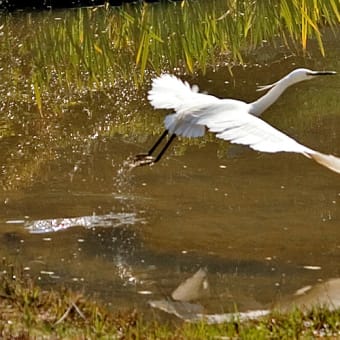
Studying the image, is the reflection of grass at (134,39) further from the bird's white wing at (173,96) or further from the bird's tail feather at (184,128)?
the bird's tail feather at (184,128)

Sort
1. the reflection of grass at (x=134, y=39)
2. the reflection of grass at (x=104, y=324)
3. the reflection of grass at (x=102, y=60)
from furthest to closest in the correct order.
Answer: the reflection of grass at (x=134, y=39) < the reflection of grass at (x=102, y=60) < the reflection of grass at (x=104, y=324)

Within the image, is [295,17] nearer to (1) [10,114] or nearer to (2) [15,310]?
(1) [10,114]

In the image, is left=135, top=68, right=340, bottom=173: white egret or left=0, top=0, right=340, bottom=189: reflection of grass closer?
left=135, top=68, right=340, bottom=173: white egret

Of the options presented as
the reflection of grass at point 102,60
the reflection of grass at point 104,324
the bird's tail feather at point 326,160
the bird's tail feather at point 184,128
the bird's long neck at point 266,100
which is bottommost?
the reflection of grass at point 102,60

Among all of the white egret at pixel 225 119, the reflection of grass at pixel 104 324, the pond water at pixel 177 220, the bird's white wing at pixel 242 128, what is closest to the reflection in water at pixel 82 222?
the pond water at pixel 177 220

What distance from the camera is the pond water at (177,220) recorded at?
3645 millimetres

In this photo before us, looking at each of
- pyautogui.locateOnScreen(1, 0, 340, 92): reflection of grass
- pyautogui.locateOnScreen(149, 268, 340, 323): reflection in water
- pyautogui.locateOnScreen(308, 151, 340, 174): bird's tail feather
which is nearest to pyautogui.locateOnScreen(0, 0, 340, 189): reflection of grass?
pyautogui.locateOnScreen(1, 0, 340, 92): reflection of grass

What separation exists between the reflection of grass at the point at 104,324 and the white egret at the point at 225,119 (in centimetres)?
49

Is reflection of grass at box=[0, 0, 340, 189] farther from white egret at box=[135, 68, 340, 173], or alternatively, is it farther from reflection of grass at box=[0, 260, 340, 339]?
reflection of grass at box=[0, 260, 340, 339]

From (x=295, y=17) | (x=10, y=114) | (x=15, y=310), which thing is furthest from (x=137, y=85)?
(x=15, y=310)

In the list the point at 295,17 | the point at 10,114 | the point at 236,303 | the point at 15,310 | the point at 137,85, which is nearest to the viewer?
the point at 15,310

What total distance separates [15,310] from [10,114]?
3.31 m

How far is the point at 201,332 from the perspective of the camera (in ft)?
9.25

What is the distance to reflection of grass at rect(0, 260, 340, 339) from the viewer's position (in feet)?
9.16
